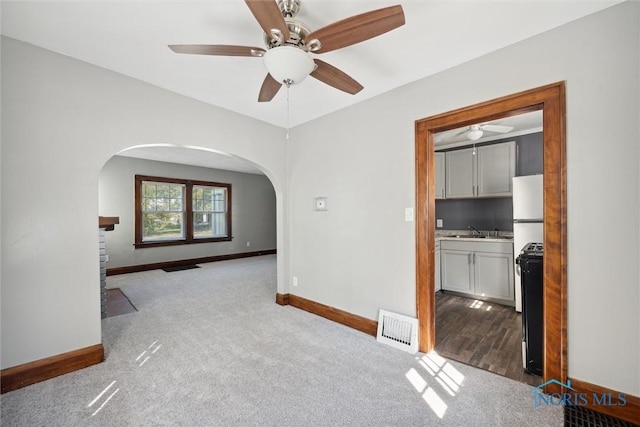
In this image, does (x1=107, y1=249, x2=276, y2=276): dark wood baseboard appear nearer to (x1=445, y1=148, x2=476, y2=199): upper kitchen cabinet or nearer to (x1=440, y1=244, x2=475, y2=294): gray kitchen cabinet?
(x1=440, y1=244, x2=475, y2=294): gray kitchen cabinet

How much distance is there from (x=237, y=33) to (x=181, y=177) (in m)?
5.49

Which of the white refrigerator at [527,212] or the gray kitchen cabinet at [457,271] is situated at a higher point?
the white refrigerator at [527,212]

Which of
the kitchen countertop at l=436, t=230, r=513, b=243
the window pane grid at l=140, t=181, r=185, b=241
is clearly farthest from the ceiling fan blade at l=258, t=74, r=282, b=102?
the window pane grid at l=140, t=181, r=185, b=241

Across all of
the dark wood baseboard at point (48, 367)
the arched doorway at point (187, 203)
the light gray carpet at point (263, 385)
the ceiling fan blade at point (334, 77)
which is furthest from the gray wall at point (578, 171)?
the dark wood baseboard at point (48, 367)

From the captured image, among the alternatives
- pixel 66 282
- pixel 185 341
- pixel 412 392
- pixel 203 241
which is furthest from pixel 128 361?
pixel 203 241

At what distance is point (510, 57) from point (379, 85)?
3.36ft

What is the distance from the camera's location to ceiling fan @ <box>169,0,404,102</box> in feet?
4.28

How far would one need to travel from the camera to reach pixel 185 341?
8.54ft

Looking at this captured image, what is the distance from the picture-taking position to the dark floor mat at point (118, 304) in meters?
3.37

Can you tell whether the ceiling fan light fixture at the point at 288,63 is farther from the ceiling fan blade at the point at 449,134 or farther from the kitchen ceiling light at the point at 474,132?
the ceiling fan blade at the point at 449,134

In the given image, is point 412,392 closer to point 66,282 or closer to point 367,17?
point 367,17

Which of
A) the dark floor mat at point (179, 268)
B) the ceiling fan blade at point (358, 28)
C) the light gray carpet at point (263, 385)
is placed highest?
the ceiling fan blade at point (358, 28)

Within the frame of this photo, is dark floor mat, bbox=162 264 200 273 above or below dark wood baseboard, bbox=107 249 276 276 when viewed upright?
below

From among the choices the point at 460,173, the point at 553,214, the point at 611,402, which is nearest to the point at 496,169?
the point at 460,173
